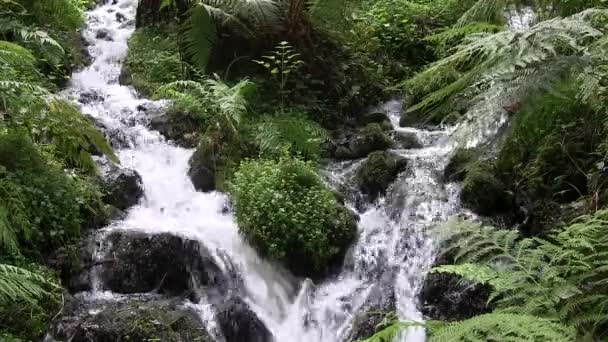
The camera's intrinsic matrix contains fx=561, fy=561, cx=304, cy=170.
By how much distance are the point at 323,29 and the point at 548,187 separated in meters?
4.23

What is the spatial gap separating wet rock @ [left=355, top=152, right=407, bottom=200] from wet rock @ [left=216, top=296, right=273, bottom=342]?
2026 mm

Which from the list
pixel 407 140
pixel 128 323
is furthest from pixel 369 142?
pixel 128 323

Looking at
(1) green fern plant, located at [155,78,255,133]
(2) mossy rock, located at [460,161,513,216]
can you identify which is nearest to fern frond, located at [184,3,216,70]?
(1) green fern plant, located at [155,78,255,133]

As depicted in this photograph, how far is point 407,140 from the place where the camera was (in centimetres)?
704

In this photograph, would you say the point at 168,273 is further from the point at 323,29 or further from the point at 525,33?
the point at 323,29

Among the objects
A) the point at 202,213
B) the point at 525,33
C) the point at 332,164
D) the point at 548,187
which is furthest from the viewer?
the point at 332,164

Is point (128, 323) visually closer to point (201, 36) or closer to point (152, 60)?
point (201, 36)

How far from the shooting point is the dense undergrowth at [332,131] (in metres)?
2.31

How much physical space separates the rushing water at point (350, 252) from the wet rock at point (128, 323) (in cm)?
23

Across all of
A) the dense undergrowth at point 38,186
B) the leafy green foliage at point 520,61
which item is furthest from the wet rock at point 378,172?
the leafy green foliage at point 520,61

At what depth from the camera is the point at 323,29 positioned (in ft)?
26.1

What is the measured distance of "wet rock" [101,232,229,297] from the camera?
486 cm

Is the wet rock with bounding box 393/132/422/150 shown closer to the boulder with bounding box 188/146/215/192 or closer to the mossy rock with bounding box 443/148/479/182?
the mossy rock with bounding box 443/148/479/182

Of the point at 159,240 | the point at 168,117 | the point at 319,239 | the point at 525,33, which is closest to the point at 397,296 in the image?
the point at 319,239
